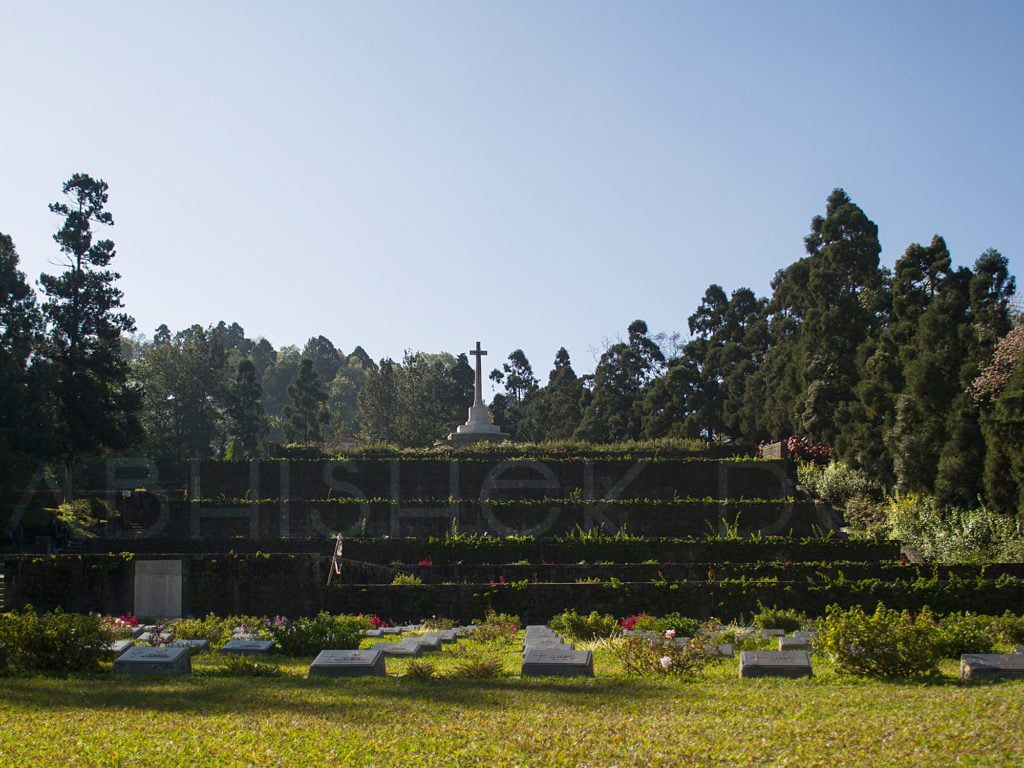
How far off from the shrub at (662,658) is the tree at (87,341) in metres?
30.3

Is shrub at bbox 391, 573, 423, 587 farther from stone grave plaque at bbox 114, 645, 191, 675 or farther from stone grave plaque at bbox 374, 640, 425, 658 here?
stone grave plaque at bbox 114, 645, 191, 675

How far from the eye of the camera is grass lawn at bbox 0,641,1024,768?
300 inches

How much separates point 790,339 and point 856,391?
13263 mm

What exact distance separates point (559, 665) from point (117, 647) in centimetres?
582

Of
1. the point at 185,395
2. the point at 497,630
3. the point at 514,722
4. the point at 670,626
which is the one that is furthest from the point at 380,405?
the point at 514,722

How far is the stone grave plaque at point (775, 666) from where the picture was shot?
428 inches

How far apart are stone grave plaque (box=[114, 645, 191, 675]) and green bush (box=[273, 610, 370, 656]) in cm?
173

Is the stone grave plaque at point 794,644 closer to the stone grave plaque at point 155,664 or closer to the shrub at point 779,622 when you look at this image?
the shrub at point 779,622

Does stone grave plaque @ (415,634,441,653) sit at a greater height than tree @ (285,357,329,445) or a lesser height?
lesser

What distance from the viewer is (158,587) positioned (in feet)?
68.8

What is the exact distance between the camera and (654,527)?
3136 centimetres

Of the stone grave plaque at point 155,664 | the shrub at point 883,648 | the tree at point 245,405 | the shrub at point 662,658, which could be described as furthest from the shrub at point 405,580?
the tree at point 245,405

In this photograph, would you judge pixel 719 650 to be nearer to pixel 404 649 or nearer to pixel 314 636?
pixel 404 649

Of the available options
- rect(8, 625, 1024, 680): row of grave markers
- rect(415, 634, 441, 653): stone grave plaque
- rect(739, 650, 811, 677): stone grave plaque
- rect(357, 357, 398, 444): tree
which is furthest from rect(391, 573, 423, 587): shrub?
rect(357, 357, 398, 444): tree
